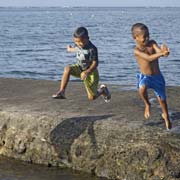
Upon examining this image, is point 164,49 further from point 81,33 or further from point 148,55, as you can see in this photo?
point 81,33

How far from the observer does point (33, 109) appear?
39.0 ft

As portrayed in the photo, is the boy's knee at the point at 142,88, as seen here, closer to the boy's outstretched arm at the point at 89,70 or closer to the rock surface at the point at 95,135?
the rock surface at the point at 95,135

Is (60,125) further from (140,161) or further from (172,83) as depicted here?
(172,83)

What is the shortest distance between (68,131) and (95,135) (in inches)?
22.4

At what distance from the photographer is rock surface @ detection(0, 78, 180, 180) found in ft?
32.2

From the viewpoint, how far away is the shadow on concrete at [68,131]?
10.7 meters

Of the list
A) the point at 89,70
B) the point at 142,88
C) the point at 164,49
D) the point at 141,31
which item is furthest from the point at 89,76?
the point at 164,49

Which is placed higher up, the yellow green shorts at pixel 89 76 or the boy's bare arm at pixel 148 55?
the boy's bare arm at pixel 148 55

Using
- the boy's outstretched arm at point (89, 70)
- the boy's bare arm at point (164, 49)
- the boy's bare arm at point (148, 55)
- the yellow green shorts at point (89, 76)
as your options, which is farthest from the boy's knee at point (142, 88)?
the yellow green shorts at point (89, 76)

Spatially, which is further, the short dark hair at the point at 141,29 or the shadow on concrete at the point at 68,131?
the shadow on concrete at the point at 68,131

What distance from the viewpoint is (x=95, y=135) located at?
Answer: 10539 millimetres

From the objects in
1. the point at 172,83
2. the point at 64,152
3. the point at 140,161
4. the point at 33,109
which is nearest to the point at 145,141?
the point at 140,161

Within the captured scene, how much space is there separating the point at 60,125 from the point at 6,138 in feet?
3.74

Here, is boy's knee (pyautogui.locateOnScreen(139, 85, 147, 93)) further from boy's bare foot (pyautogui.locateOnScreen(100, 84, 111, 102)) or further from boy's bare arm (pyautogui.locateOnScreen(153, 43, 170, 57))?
boy's bare foot (pyautogui.locateOnScreen(100, 84, 111, 102))
